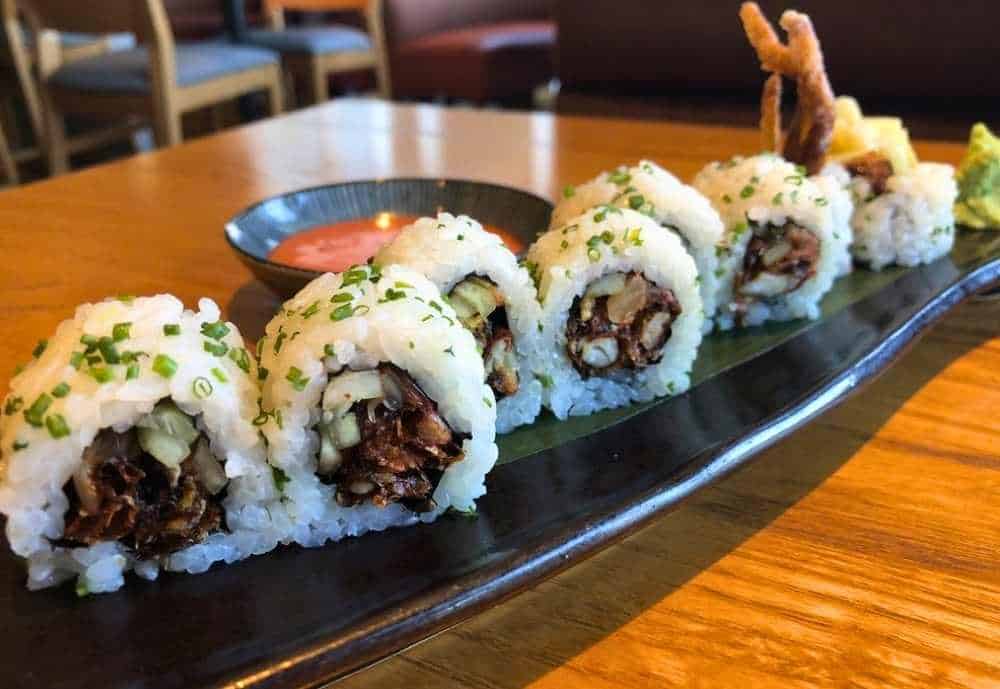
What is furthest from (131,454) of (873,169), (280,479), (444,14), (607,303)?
(444,14)

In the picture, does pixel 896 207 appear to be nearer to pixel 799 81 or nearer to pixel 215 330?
pixel 799 81

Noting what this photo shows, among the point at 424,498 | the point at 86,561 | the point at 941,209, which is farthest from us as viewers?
the point at 941,209

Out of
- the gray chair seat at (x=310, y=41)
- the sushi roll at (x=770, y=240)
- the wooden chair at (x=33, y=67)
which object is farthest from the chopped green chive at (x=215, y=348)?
the gray chair seat at (x=310, y=41)

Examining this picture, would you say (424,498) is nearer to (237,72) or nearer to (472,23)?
(237,72)

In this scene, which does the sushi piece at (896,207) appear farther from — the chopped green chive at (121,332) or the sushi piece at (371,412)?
the chopped green chive at (121,332)

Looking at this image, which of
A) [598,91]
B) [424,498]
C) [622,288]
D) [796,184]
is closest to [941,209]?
[796,184]

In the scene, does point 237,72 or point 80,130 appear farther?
point 80,130

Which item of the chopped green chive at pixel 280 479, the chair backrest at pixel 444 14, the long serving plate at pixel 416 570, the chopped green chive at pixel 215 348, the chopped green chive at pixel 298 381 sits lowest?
the long serving plate at pixel 416 570
